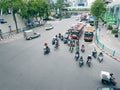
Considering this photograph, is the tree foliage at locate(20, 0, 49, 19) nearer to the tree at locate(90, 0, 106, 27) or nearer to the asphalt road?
the tree at locate(90, 0, 106, 27)

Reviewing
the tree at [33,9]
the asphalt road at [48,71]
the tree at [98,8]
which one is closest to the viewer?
the asphalt road at [48,71]

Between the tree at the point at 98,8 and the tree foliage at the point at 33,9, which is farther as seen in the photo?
the tree at the point at 98,8

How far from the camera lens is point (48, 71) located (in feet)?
69.2

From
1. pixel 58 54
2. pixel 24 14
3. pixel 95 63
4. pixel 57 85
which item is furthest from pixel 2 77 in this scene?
pixel 24 14

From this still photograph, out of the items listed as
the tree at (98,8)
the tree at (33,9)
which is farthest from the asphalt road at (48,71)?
the tree at (98,8)

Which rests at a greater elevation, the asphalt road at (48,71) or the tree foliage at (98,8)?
the tree foliage at (98,8)

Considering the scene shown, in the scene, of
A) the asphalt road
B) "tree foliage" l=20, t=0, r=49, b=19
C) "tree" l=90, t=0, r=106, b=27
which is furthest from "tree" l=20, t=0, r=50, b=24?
the asphalt road

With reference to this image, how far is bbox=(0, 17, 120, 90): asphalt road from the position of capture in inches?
690

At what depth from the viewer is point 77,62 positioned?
24.3 m

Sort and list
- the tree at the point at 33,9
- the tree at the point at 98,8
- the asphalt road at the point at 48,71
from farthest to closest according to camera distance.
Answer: the tree at the point at 98,8 → the tree at the point at 33,9 → the asphalt road at the point at 48,71

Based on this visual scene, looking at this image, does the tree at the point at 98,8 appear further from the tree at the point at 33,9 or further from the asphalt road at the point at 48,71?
the asphalt road at the point at 48,71

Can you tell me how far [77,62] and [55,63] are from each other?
150 inches

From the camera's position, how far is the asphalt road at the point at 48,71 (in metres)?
17.5

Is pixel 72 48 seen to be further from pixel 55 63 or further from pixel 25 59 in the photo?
pixel 25 59
